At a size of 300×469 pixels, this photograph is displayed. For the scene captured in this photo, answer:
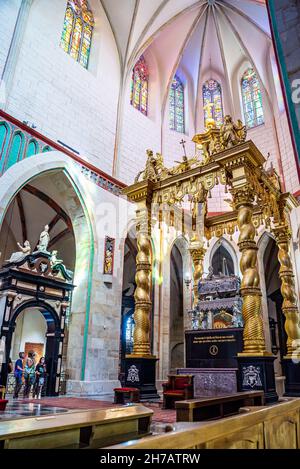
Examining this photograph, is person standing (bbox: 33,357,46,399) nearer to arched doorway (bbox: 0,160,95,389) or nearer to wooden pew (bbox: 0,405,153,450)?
arched doorway (bbox: 0,160,95,389)

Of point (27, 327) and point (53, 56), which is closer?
point (53, 56)

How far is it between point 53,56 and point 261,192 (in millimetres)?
7695

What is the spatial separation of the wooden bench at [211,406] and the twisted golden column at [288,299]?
3446 mm

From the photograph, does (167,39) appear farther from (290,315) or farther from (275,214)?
(290,315)

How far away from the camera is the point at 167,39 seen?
1543 cm

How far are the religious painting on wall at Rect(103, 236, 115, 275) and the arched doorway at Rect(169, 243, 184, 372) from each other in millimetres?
6746

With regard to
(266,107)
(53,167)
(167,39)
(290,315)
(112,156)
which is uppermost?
(167,39)

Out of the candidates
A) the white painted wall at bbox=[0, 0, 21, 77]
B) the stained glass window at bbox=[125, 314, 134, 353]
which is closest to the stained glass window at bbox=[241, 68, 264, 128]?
the white painted wall at bbox=[0, 0, 21, 77]

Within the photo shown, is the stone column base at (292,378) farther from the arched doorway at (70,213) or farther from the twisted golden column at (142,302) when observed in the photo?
the arched doorway at (70,213)

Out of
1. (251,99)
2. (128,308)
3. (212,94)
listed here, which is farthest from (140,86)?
(128,308)

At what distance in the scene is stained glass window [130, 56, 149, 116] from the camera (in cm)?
1465

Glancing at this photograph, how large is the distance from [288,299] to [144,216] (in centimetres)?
406

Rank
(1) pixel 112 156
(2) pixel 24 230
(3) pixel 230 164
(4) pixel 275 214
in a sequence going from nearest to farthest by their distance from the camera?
(3) pixel 230 164
(4) pixel 275 214
(1) pixel 112 156
(2) pixel 24 230

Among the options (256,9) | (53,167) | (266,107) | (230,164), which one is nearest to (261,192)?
(230,164)
